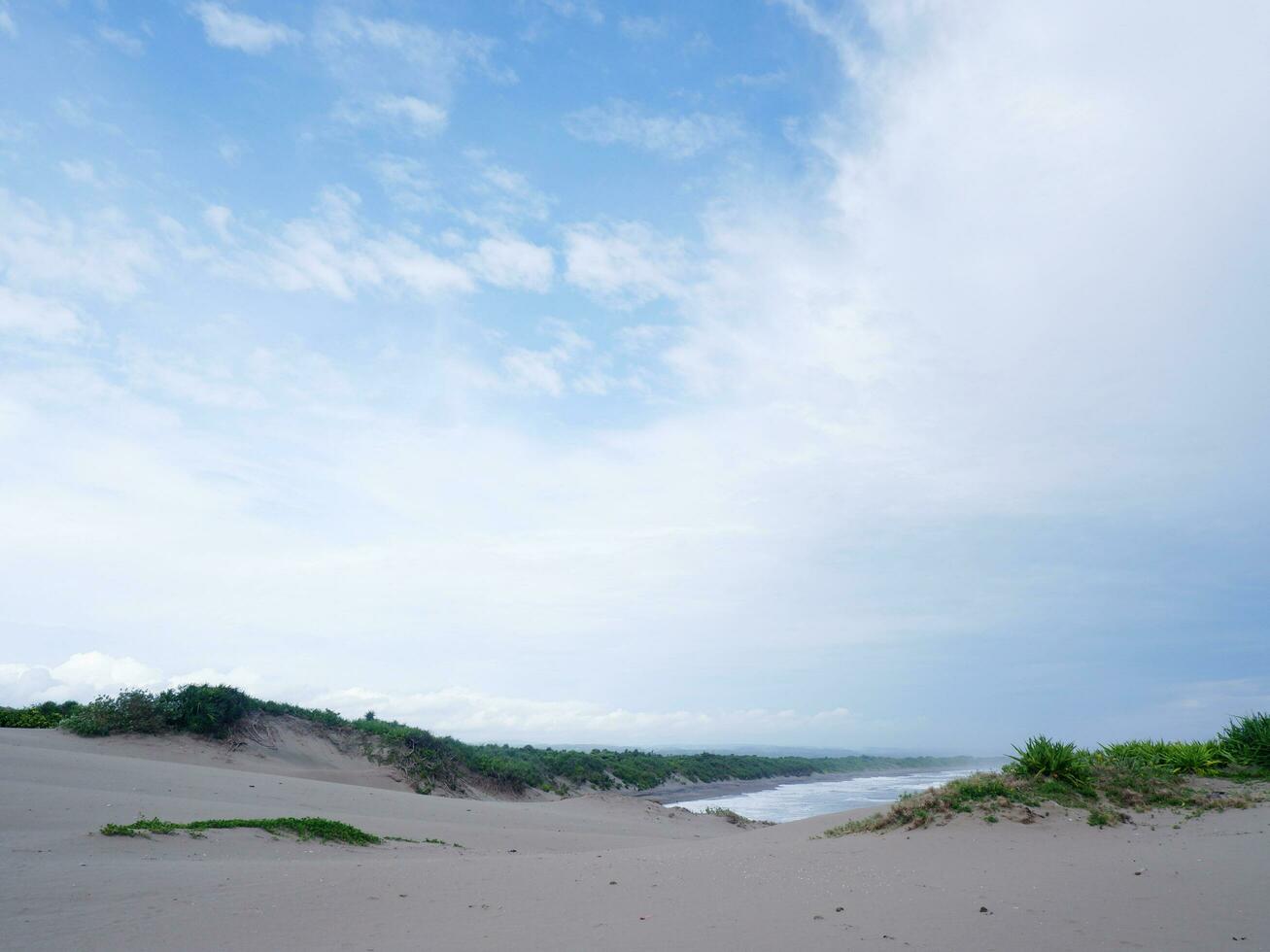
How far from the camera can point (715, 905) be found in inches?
296

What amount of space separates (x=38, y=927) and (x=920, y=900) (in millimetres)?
7839

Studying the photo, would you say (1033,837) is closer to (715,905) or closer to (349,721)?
(715,905)

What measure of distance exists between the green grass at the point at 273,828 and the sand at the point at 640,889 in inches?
10.8

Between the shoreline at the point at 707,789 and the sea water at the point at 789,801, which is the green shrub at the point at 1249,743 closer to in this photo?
the sea water at the point at 789,801

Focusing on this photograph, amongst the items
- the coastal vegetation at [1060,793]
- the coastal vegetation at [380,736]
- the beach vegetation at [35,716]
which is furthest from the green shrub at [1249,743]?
the beach vegetation at [35,716]

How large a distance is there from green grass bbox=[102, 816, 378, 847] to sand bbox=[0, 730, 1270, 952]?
0.27 m

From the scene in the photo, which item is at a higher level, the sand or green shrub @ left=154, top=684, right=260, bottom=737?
green shrub @ left=154, top=684, right=260, bottom=737

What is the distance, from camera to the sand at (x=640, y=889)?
6.23 meters

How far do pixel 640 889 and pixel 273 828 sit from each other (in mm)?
6325

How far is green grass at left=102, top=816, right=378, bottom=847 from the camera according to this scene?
10001 mm

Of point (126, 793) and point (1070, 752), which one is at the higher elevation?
point (1070, 752)

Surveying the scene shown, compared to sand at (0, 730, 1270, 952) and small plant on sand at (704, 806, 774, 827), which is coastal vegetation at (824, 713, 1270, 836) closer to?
sand at (0, 730, 1270, 952)

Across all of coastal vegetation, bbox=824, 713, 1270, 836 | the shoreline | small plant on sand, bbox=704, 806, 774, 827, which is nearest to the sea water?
the shoreline

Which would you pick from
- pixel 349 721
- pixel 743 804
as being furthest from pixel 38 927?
pixel 743 804
